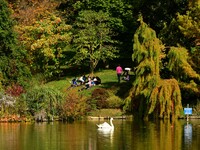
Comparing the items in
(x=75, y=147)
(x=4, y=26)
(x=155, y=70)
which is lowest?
(x=75, y=147)

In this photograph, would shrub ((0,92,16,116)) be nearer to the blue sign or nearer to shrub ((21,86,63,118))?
shrub ((21,86,63,118))

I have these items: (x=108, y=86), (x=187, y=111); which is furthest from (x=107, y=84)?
(x=187, y=111)

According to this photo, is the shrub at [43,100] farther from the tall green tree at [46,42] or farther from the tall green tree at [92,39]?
the tall green tree at [92,39]

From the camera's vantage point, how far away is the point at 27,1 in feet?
238

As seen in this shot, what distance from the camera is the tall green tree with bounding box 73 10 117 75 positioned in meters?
64.3

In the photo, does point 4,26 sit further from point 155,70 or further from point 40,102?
point 155,70

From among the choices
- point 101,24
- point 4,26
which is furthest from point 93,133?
point 101,24

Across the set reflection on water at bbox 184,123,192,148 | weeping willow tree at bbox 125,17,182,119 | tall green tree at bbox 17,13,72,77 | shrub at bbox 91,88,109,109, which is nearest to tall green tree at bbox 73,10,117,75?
tall green tree at bbox 17,13,72,77

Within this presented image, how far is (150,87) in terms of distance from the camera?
52094 millimetres

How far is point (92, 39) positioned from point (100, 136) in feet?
81.2

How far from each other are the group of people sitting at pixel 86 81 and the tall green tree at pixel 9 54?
419 centimetres

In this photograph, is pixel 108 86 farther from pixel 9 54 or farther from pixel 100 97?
pixel 9 54

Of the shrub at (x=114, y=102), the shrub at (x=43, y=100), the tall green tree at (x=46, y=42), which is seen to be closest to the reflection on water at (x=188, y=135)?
the shrub at (x=114, y=102)

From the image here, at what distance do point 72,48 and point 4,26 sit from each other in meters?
11.1
